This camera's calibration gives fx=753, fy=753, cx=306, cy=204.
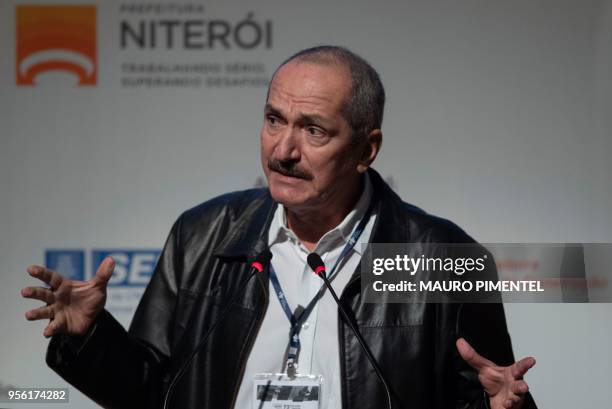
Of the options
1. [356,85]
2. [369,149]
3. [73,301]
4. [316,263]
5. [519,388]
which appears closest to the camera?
[519,388]

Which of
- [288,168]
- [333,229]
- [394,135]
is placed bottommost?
[333,229]

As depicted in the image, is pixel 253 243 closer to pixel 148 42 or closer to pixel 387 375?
pixel 387 375

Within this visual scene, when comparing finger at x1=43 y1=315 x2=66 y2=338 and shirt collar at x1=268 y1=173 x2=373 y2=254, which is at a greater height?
shirt collar at x1=268 y1=173 x2=373 y2=254

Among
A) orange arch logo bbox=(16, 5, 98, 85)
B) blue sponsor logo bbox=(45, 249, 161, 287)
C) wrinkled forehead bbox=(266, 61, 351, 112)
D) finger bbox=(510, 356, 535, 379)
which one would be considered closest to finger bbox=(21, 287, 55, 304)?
wrinkled forehead bbox=(266, 61, 351, 112)

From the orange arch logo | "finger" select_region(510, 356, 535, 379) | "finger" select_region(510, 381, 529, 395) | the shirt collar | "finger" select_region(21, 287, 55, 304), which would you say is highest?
the orange arch logo

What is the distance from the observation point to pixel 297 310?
1874 millimetres

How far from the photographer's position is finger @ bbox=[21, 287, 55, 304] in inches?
62.1

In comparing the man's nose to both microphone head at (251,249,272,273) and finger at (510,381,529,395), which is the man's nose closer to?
microphone head at (251,249,272,273)

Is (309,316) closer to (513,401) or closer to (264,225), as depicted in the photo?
(264,225)

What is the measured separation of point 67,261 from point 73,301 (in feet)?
5.77

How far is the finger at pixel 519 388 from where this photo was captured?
1.58 metres

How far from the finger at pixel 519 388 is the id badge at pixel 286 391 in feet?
1.46

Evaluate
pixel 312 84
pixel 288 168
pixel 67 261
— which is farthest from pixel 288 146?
pixel 67 261

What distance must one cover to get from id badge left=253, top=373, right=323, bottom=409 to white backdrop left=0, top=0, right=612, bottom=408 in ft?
5.62
